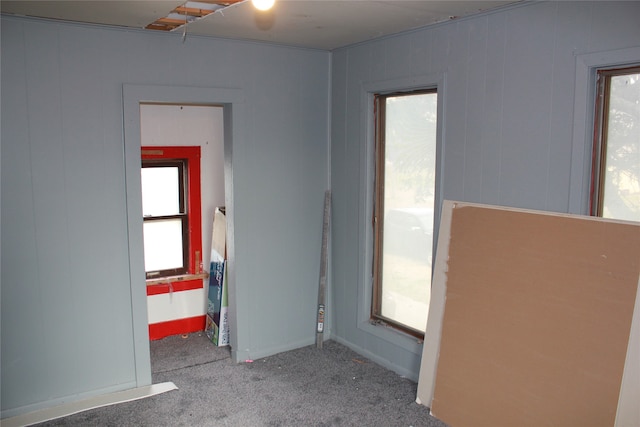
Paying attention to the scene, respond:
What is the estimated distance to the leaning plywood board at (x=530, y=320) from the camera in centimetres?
266

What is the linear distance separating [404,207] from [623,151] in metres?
1.63

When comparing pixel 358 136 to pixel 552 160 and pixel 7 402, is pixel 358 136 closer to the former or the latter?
pixel 552 160

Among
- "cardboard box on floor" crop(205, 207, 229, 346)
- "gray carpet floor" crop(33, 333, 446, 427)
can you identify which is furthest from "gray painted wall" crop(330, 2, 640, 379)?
"cardboard box on floor" crop(205, 207, 229, 346)

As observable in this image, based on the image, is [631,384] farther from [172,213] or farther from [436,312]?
[172,213]

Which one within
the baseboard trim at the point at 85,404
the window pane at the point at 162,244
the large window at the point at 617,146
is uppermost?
the large window at the point at 617,146

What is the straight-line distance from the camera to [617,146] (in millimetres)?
2814

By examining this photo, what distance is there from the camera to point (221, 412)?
3.59m

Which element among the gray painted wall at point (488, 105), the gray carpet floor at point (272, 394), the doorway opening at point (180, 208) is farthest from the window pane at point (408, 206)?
the doorway opening at point (180, 208)

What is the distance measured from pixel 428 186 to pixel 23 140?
2633 mm

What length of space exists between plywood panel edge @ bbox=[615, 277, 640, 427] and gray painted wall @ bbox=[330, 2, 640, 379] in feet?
2.20

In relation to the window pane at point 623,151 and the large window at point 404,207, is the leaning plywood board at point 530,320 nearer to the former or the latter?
the window pane at point 623,151

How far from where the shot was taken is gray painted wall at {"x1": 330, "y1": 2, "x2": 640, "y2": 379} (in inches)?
113

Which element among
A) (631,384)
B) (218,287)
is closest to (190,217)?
(218,287)

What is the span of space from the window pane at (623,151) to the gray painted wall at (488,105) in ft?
0.40
